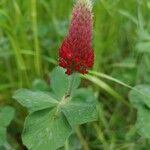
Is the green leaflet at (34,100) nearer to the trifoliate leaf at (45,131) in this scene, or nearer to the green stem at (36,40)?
the trifoliate leaf at (45,131)

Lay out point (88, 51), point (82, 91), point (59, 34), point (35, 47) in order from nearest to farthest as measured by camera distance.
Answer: point (88, 51) < point (82, 91) < point (35, 47) < point (59, 34)

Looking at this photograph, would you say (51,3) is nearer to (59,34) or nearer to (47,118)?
(59,34)

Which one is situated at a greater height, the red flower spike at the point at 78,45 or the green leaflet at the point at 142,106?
the red flower spike at the point at 78,45

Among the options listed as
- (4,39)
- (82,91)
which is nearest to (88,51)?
(82,91)

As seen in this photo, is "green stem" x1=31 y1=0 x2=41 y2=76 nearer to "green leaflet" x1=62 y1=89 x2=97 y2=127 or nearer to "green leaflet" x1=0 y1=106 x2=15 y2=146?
"green leaflet" x1=0 y1=106 x2=15 y2=146

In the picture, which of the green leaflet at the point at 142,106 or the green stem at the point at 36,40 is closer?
Result: the green leaflet at the point at 142,106

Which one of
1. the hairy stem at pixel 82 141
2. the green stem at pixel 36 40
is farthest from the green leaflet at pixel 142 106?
the green stem at pixel 36 40

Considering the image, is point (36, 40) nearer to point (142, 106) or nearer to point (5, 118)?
point (5, 118)
